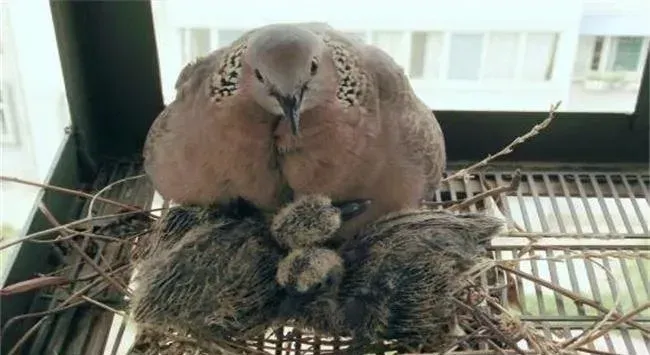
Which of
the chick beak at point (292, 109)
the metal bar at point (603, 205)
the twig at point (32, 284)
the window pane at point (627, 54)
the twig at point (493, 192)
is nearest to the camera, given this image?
the chick beak at point (292, 109)

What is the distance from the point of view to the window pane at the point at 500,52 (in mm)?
1647

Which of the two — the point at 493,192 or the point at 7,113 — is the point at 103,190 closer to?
the point at 7,113

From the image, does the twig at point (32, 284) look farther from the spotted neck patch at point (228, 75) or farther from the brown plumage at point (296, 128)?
the spotted neck patch at point (228, 75)

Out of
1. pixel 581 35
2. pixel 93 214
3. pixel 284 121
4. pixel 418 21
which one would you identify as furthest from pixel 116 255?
pixel 581 35

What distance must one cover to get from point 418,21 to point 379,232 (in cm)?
57

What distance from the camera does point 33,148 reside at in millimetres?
1564

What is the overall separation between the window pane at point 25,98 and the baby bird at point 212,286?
0.41 m

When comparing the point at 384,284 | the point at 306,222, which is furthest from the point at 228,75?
the point at 384,284

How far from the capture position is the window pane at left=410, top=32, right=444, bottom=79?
5.44 ft

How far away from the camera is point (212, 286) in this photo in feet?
3.73

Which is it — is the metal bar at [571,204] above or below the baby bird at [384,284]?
above

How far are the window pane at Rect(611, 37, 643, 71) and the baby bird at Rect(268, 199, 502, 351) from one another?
61 centimetres

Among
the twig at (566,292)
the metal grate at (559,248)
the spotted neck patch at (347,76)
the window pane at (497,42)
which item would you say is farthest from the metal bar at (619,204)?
the spotted neck patch at (347,76)

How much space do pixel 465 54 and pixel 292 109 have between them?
66cm
